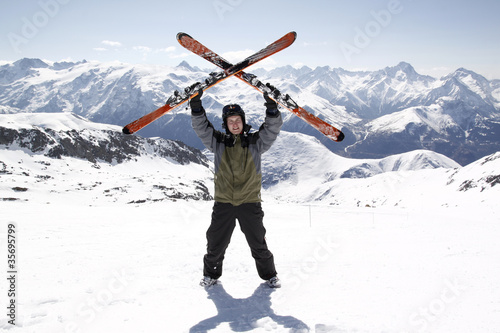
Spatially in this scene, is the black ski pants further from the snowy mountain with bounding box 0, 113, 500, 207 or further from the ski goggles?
the snowy mountain with bounding box 0, 113, 500, 207

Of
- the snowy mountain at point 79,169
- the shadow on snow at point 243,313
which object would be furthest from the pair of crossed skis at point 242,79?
the snowy mountain at point 79,169

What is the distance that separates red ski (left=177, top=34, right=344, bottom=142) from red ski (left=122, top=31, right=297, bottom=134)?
0.20 m

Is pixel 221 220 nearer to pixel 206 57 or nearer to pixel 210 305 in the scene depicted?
pixel 210 305

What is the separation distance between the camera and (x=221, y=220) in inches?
228

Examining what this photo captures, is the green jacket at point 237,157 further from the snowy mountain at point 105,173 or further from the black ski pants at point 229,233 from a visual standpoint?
the snowy mountain at point 105,173

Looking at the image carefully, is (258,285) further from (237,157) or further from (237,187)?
(237,157)

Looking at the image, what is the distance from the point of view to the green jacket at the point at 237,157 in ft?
18.9

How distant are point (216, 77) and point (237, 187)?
317 cm

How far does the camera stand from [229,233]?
19.3ft

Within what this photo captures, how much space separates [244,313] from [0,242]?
321 inches

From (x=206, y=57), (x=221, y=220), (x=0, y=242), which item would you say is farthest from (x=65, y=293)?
(x=206, y=57)

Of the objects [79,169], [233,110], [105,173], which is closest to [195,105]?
[233,110]

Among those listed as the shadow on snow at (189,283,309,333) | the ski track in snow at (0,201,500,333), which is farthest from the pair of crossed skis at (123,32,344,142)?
the shadow on snow at (189,283,309,333)

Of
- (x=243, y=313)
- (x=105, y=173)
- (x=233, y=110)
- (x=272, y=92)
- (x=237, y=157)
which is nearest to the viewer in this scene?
(x=243, y=313)
